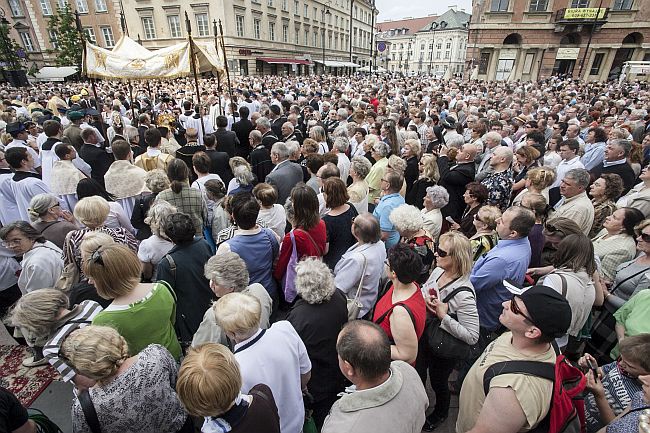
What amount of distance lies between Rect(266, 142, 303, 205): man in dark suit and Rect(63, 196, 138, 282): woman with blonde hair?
2.23 metres

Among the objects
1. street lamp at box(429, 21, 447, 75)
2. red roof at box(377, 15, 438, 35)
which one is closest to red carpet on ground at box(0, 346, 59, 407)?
street lamp at box(429, 21, 447, 75)

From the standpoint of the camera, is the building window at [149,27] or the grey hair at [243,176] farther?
the building window at [149,27]

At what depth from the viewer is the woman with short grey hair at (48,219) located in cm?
316

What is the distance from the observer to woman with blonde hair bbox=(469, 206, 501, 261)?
3.13m

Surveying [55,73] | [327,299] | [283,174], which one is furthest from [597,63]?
[55,73]

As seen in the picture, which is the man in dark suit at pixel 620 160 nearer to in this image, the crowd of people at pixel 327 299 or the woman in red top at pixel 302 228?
the crowd of people at pixel 327 299

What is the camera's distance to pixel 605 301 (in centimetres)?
279

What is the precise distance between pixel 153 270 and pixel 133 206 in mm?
1619

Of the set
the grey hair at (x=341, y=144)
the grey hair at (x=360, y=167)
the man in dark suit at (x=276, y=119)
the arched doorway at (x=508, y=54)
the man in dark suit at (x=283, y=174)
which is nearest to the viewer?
the grey hair at (x=360, y=167)

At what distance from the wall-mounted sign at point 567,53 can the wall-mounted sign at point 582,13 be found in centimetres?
309

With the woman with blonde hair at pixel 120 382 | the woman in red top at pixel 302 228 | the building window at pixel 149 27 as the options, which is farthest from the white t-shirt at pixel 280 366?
the building window at pixel 149 27

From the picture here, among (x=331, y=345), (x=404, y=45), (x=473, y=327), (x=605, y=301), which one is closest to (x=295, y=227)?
(x=331, y=345)

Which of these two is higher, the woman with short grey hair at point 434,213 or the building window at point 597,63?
the building window at point 597,63

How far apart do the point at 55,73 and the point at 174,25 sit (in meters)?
13.5
